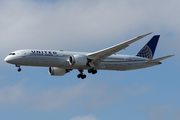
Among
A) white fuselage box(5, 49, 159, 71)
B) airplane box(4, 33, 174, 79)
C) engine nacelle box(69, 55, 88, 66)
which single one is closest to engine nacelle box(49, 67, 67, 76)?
airplane box(4, 33, 174, 79)

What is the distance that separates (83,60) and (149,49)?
55.5ft

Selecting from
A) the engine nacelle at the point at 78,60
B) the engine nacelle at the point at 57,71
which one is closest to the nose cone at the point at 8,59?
the engine nacelle at the point at 78,60

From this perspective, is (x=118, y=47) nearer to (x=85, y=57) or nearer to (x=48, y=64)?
(x=85, y=57)

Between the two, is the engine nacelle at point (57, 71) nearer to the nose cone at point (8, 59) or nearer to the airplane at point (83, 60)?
the airplane at point (83, 60)

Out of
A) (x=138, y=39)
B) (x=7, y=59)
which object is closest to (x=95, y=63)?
(x=138, y=39)

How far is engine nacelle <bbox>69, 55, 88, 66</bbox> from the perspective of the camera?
178ft

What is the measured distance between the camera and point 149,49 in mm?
66000

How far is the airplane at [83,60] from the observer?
173 feet

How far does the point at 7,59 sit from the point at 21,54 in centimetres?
253

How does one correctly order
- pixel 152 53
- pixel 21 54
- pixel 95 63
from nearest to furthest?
1. pixel 21 54
2. pixel 95 63
3. pixel 152 53

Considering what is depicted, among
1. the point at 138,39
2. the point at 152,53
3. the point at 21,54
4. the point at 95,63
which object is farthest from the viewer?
the point at 152,53

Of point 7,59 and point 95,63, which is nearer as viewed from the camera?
point 7,59

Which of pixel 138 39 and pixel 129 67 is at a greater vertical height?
pixel 138 39

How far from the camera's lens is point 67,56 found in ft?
182
